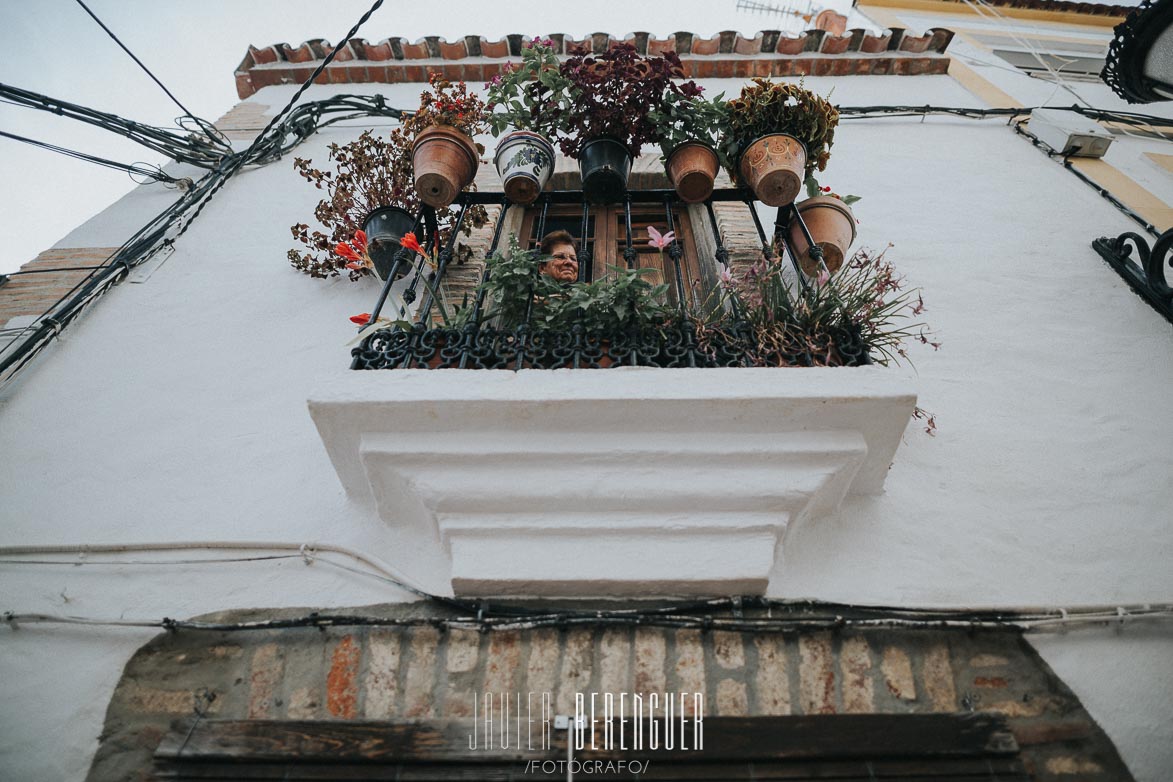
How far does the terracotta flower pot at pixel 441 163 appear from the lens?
2.80 m

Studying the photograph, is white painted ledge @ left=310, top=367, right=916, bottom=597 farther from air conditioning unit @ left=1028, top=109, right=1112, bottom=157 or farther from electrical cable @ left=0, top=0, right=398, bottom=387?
air conditioning unit @ left=1028, top=109, right=1112, bottom=157

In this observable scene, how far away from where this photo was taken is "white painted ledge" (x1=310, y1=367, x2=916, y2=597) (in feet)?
6.34

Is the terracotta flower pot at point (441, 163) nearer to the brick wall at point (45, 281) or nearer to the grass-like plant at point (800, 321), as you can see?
the grass-like plant at point (800, 321)

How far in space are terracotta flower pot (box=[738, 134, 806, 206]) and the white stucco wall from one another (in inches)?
38.7

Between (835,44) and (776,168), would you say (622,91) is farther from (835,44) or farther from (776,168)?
(835,44)

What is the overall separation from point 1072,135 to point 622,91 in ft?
10.9

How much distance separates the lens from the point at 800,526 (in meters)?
2.08

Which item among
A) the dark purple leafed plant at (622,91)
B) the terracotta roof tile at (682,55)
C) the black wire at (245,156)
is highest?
the terracotta roof tile at (682,55)

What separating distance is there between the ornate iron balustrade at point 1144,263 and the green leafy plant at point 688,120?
2116mm

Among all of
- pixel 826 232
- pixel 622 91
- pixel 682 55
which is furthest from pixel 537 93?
pixel 682 55

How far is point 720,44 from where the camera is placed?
18.7ft

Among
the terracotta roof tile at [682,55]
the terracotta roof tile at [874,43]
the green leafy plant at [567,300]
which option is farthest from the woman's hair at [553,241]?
the terracotta roof tile at [874,43]

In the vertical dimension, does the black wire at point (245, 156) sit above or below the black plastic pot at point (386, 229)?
above

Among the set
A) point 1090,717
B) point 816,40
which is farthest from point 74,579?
point 816,40
